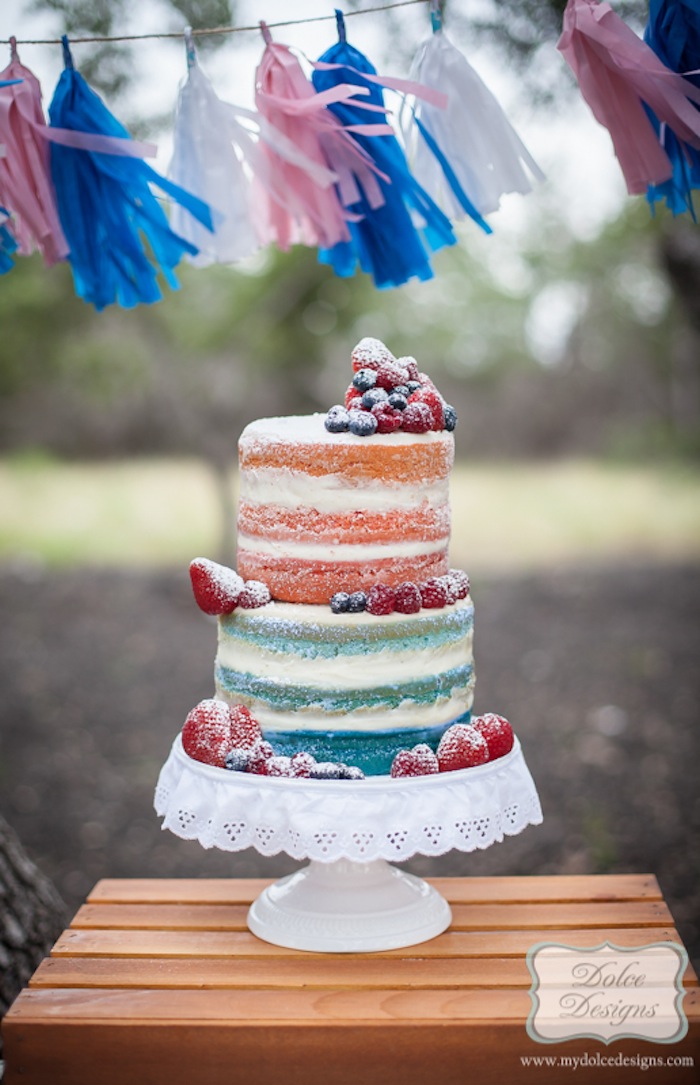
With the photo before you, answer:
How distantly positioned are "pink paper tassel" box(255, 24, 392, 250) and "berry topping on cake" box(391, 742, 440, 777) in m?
1.27

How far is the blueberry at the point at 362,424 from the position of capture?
2434 millimetres

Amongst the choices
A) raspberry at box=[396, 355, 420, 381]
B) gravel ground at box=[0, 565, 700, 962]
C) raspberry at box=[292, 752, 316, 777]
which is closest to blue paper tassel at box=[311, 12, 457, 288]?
raspberry at box=[396, 355, 420, 381]

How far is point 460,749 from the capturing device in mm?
2488

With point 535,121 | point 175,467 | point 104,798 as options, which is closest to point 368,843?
point 535,121

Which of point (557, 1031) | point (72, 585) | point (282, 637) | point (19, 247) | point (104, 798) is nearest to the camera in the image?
point (557, 1031)

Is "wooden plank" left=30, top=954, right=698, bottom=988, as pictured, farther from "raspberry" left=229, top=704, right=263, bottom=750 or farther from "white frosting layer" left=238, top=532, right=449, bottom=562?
"white frosting layer" left=238, top=532, right=449, bottom=562

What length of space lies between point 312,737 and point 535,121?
96.4 inches

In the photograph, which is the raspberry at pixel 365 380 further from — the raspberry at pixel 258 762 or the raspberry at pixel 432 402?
the raspberry at pixel 258 762

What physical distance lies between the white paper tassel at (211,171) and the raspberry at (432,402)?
71 centimetres

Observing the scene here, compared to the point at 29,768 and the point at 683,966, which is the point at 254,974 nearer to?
the point at 683,966

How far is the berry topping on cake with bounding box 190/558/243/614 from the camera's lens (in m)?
2.53

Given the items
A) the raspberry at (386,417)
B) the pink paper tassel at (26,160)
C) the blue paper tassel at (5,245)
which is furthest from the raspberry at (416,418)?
the blue paper tassel at (5,245)

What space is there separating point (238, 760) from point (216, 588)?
37cm

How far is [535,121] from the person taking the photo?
394 centimetres
